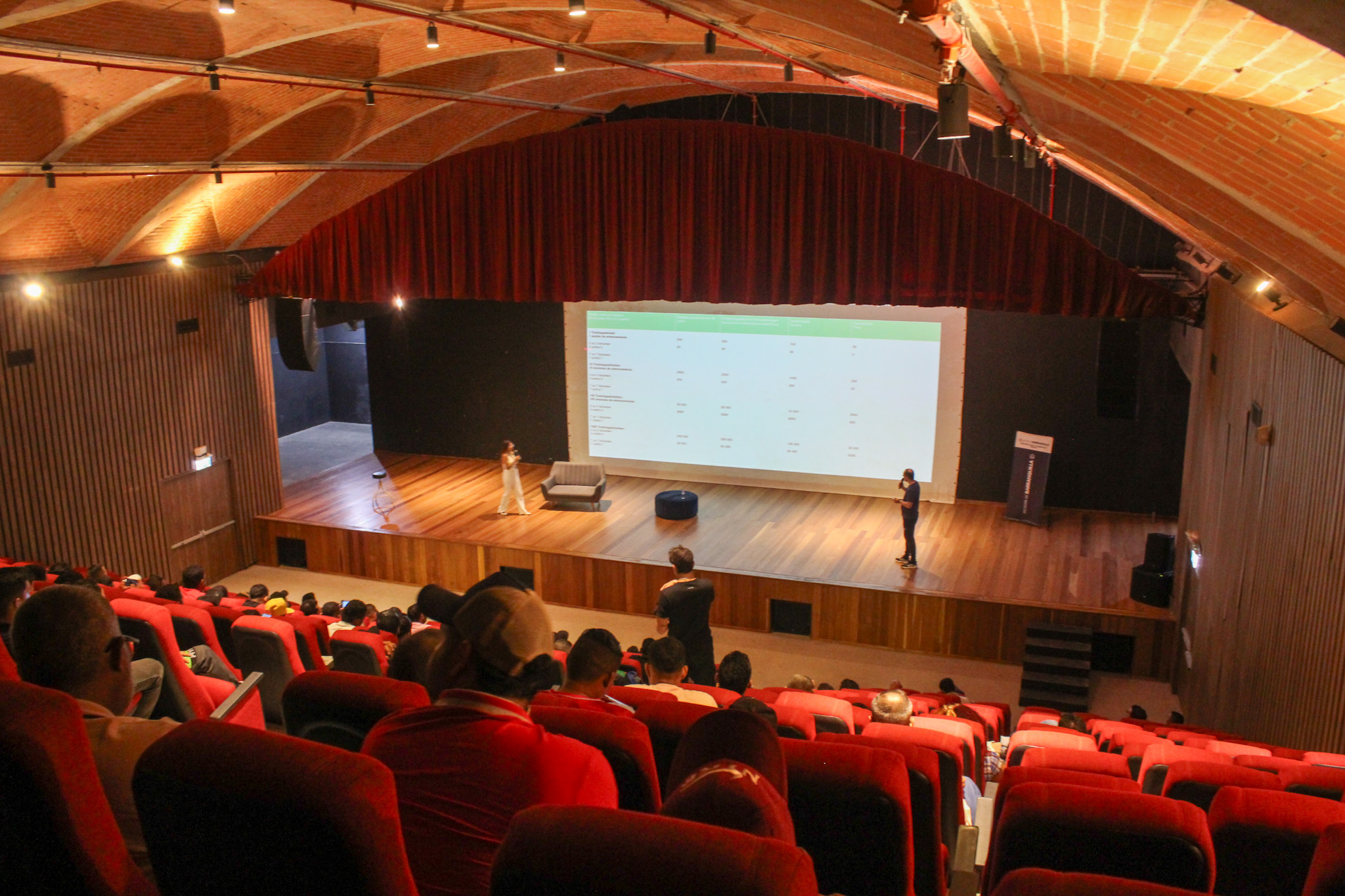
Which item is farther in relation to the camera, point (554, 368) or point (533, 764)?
point (554, 368)

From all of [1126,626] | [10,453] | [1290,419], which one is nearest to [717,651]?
[1126,626]

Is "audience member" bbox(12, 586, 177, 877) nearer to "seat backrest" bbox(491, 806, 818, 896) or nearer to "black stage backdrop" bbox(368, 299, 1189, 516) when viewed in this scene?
"seat backrest" bbox(491, 806, 818, 896)

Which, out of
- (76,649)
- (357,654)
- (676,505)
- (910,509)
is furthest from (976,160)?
(76,649)

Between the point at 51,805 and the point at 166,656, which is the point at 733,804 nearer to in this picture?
the point at 51,805

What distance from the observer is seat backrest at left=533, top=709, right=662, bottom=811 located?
7.12ft

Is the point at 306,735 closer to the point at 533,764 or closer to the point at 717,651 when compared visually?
the point at 533,764

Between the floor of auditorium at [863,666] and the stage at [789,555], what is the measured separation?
0.43 ft

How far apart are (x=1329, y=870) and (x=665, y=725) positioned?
1.66 m

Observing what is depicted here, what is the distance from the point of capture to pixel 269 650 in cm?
612

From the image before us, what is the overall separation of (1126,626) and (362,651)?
749cm

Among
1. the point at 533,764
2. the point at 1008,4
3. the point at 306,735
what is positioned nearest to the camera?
the point at 533,764

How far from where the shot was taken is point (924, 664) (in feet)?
34.2

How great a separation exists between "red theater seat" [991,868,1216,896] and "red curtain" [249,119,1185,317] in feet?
29.0

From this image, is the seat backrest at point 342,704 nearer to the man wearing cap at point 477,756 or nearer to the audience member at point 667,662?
the man wearing cap at point 477,756
